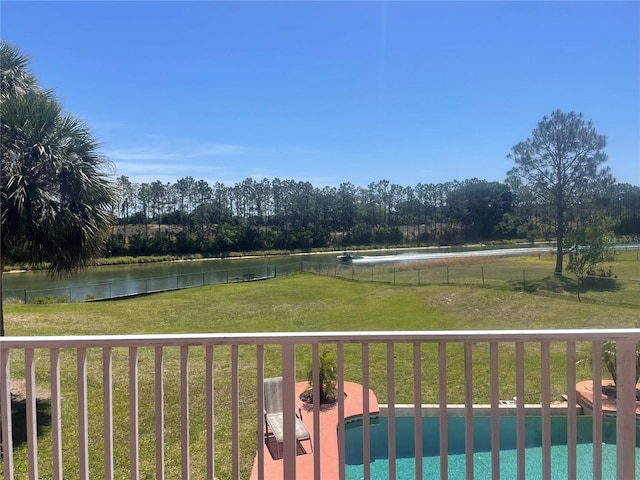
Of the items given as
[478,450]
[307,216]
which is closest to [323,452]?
[478,450]

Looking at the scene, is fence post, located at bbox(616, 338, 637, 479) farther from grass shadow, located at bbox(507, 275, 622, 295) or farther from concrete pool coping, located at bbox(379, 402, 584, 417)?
grass shadow, located at bbox(507, 275, 622, 295)

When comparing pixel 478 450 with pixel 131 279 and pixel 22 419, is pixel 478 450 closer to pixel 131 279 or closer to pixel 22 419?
pixel 22 419

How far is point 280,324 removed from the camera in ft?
30.5

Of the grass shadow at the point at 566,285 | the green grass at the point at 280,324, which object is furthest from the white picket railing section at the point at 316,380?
the grass shadow at the point at 566,285

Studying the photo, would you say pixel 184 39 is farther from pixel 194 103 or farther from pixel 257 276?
pixel 257 276

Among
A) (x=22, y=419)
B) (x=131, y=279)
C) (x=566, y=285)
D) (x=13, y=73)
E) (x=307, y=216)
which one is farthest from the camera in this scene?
(x=307, y=216)

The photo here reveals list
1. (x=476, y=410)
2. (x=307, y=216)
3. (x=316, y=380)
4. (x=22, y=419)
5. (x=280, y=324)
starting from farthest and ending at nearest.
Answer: (x=307, y=216) → (x=280, y=324) → (x=22, y=419) → (x=476, y=410) → (x=316, y=380)

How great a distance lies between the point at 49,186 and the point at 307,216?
29.5 metres

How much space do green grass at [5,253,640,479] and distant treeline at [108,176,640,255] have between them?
3.52 metres

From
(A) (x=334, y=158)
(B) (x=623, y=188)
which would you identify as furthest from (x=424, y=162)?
(B) (x=623, y=188)

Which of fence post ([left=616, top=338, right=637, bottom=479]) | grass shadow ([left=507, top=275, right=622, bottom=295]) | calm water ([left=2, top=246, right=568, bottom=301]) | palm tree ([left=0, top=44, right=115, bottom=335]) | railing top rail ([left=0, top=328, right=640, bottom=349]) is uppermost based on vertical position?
palm tree ([left=0, top=44, right=115, bottom=335])

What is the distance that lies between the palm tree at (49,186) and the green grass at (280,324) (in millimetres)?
1658

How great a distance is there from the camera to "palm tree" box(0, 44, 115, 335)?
3.76 meters

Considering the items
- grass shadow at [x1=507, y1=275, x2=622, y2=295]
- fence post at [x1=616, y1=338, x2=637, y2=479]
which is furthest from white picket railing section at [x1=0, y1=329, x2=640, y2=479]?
grass shadow at [x1=507, y1=275, x2=622, y2=295]
